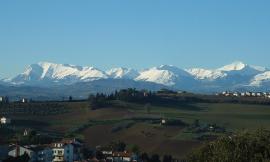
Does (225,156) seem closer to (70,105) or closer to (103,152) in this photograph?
(103,152)

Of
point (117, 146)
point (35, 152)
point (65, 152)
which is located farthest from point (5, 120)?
point (35, 152)

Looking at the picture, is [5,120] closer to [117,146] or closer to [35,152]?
[117,146]

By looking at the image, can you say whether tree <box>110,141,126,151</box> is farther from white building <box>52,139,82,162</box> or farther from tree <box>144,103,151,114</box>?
tree <box>144,103,151,114</box>

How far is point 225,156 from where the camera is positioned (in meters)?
Result: 34.6

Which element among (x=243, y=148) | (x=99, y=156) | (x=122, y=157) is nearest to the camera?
(x=243, y=148)

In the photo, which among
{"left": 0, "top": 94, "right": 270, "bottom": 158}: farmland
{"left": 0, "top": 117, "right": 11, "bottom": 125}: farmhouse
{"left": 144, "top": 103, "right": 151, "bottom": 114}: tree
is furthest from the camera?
{"left": 144, "top": 103, "right": 151, "bottom": 114}: tree

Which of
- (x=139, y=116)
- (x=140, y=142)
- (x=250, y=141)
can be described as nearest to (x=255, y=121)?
(x=139, y=116)

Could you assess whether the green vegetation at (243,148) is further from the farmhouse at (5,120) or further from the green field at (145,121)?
the farmhouse at (5,120)

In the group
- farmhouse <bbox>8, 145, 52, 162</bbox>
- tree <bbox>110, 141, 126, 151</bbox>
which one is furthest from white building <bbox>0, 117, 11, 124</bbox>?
farmhouse <bbox>8, 145, 52, 162</bbox>

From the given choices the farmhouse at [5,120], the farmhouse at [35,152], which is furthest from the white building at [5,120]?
the farmhouse at [35,152]

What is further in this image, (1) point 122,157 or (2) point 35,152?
(1) point 122,157

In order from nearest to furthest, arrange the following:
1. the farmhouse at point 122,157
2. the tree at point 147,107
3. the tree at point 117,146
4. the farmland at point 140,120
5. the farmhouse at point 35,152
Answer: the farmhouse at point 35,152 < the farmhouse at point 122,157 < the tree at point 117,146 < the farmland at point 140,120 < the tree at point 147,107

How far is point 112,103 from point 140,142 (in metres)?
35.7

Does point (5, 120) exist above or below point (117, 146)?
above
